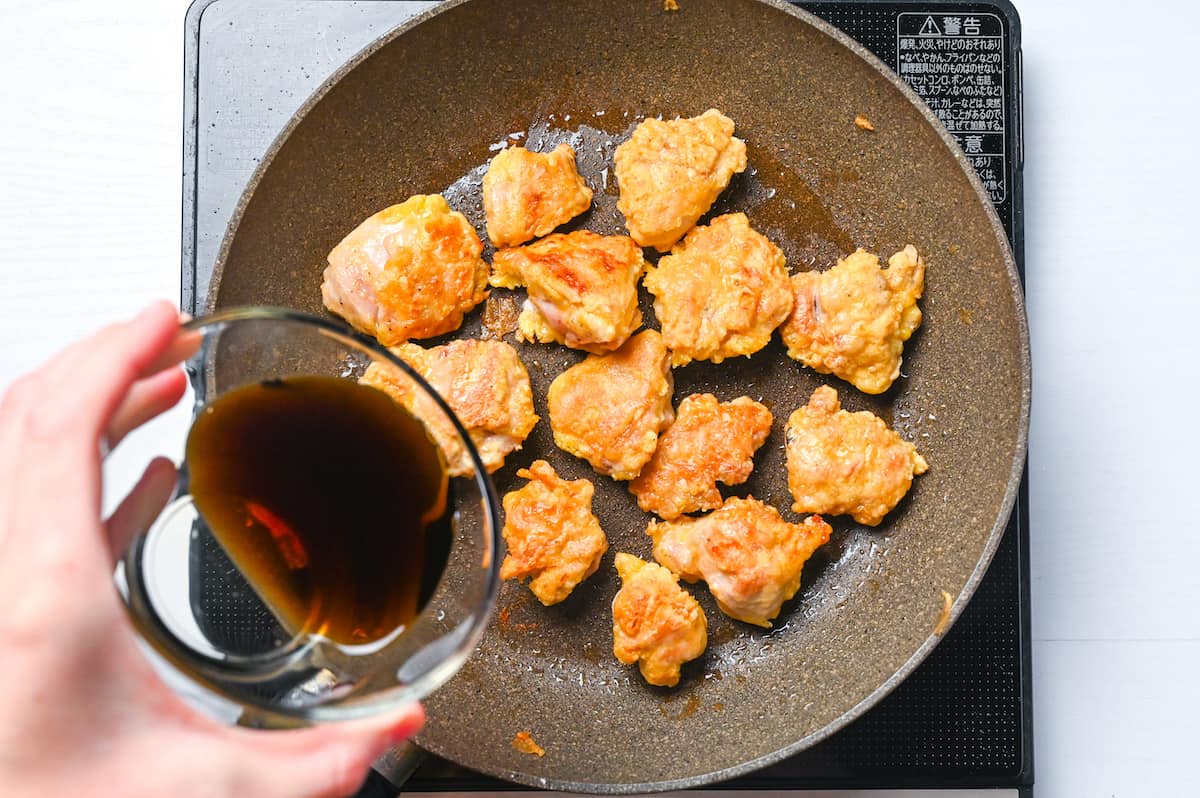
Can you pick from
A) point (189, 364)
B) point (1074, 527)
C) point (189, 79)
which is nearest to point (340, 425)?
point (189, 364)

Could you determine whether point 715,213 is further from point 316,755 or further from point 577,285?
point 316,755

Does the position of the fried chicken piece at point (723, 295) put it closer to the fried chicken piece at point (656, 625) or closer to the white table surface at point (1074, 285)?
the fried chicken piece at point (656, 625)

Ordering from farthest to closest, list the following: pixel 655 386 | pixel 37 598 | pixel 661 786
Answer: pixel 655 386 < pixel 661 786 < pixel 37 598

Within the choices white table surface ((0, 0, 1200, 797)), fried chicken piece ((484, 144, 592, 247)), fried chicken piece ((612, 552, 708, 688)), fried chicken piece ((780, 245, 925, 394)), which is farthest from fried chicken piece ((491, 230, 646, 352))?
white table surface ((0, 0, 1200, 797))

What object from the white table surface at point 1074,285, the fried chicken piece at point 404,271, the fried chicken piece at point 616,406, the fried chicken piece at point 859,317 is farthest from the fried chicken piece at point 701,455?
the white table surface at point 1074,285

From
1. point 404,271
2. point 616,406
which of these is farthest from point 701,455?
point 404,271

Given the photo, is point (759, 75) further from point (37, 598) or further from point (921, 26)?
point (37, 598)
